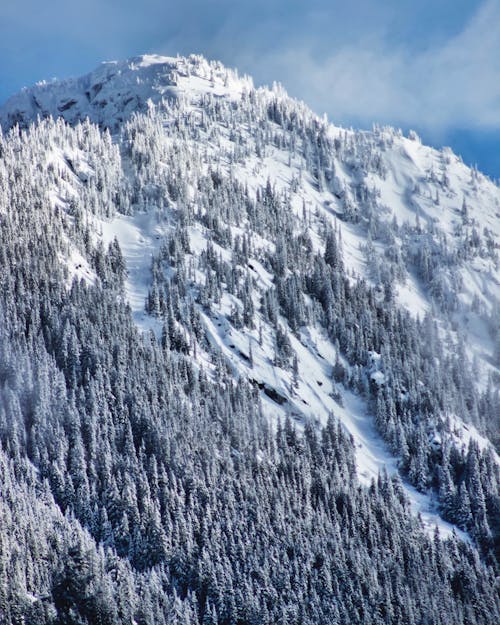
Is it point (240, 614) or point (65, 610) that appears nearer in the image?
point (65, 610)

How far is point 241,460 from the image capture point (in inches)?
6284

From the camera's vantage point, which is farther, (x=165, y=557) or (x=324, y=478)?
(x=324, y=478)

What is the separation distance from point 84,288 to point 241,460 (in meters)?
67.5

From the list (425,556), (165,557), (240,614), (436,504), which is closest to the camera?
(240,614)

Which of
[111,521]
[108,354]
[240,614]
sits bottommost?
[240,614]

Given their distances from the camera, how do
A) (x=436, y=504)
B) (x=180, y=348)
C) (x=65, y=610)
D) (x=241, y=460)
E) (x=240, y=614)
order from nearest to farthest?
(x=65, y=610)
(x=240, y=614)
(x=241, y=460)
(x=436, y=504)
(x=180, y=348)

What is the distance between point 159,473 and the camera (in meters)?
149

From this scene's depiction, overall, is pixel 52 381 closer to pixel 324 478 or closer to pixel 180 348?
pixel 180 348

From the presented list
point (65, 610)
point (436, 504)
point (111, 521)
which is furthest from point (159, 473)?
point (436, 504)

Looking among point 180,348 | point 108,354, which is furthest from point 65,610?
point 180,348

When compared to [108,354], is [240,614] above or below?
below

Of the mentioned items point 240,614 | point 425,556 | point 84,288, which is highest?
point 84,288

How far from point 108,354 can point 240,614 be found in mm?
72034

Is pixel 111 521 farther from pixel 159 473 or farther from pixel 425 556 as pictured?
pixel 425 556
